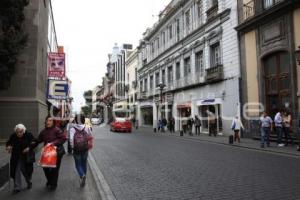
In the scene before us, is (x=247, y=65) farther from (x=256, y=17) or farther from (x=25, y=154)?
(x=25, y=154)

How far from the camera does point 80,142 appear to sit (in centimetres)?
836

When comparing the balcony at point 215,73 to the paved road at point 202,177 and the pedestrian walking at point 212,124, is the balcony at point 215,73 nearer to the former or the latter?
the pedestrian walking at point 212,124

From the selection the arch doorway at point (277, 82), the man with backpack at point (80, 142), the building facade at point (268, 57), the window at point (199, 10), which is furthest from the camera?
the window at point (199, 10)

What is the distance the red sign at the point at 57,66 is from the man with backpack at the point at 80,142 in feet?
39.5

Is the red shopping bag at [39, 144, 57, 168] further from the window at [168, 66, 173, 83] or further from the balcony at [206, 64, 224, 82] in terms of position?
the window at [168, 66, 173, 83]

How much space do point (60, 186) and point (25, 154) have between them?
3.59ft

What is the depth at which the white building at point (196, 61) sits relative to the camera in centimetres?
2602

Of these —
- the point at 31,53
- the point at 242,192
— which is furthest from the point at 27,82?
the point at 242,192

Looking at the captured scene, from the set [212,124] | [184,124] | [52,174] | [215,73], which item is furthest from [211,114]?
[52,174]

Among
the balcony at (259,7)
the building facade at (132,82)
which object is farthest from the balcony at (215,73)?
the building facade at (132,82)

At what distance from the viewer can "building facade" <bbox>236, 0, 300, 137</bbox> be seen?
62.3 feet

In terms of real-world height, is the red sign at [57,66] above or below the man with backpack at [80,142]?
above

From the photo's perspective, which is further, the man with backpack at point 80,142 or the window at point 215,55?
the window at point 215,55

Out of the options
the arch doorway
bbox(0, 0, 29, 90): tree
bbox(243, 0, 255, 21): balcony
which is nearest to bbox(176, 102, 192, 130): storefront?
bbox(243, 0, 255, 21): balcony
